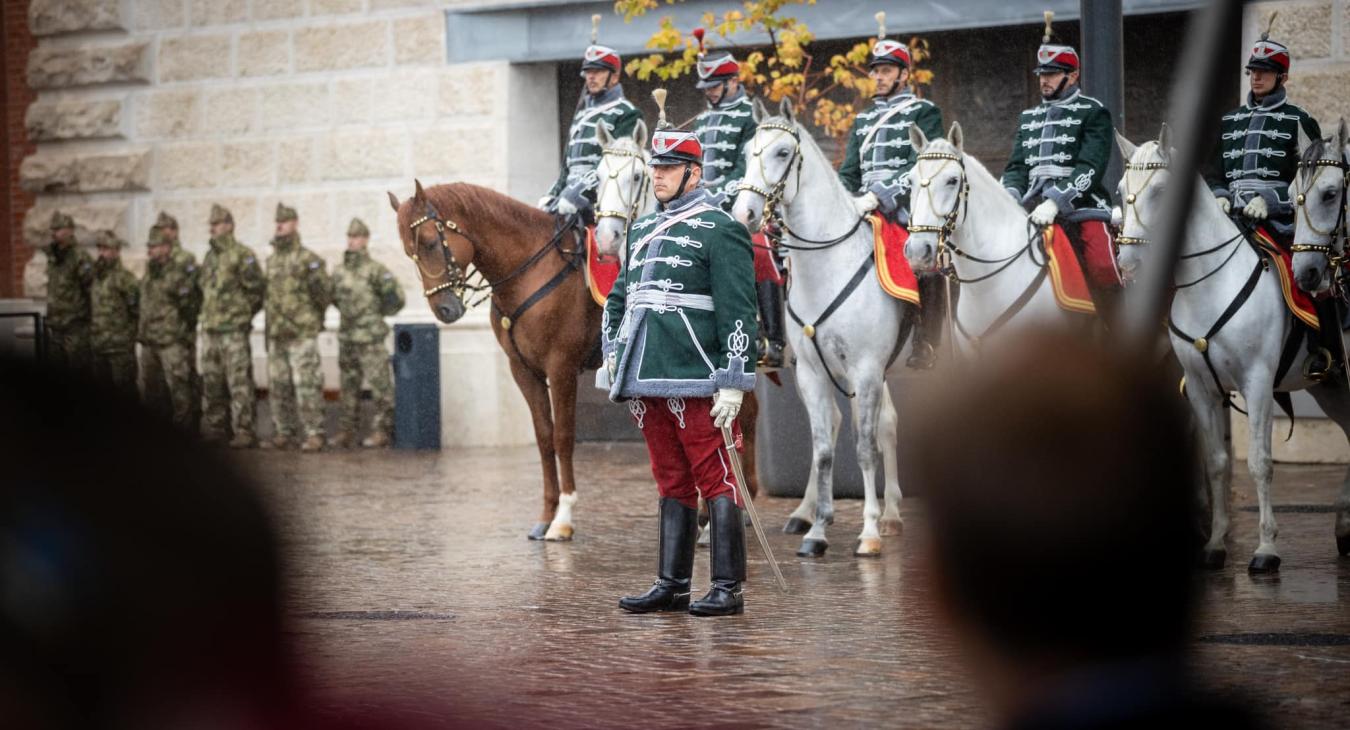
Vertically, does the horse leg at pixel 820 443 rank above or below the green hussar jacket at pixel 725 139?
below

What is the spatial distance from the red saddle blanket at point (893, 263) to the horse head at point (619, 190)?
1.28 meters

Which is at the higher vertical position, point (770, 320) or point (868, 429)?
point (770, 320)

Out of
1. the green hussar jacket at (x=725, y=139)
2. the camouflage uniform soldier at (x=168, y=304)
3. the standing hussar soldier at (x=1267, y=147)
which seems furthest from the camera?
the camouflage uniform soldier at (x=168, y=304)

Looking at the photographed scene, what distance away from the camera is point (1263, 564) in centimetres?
870

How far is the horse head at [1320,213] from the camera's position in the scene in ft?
29.3

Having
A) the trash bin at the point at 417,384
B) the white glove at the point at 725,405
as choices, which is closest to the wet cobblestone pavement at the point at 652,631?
the white glove at the point at 725,405

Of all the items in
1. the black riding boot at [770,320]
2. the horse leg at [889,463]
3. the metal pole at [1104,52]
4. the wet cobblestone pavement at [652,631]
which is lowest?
the wet cobblestone pavement at [652,631]

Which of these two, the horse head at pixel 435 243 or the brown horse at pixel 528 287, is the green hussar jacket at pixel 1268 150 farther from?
the horse head at pixel 435 243

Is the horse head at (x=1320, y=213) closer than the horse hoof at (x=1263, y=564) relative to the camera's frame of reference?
No

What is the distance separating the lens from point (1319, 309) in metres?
9.12

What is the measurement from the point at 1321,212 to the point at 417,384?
35.5ft

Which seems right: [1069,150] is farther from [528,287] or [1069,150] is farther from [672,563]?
[672,563]

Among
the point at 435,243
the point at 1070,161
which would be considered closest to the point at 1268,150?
the point at 1070,161

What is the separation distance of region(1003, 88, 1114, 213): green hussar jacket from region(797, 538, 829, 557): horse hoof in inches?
89.1
